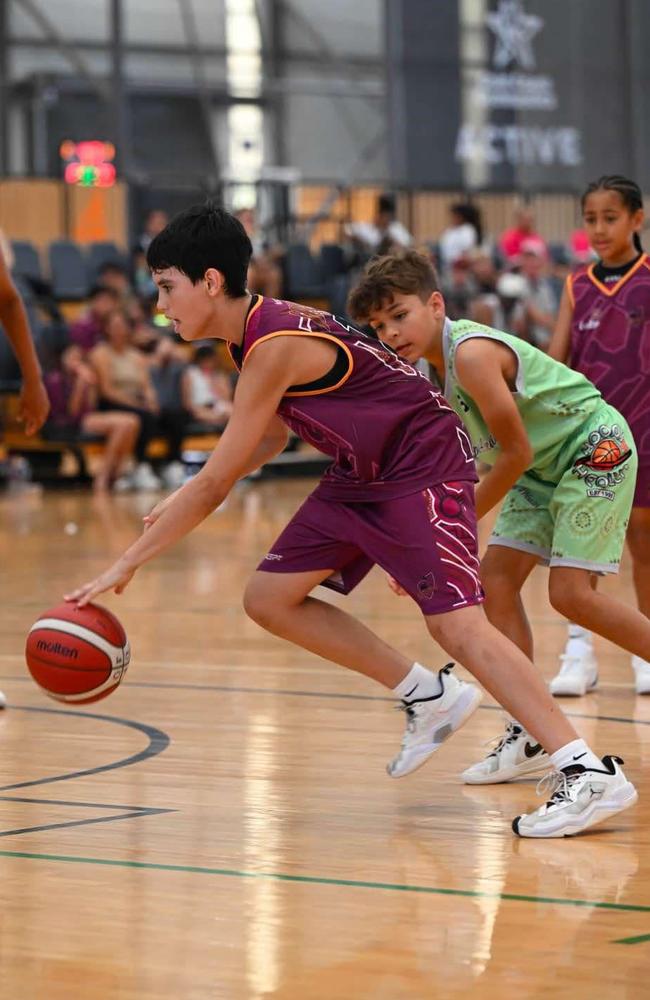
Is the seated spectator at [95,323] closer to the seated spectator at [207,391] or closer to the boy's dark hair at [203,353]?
the seated spectator at [207,391]

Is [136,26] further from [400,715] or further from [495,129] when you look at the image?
[400,715]

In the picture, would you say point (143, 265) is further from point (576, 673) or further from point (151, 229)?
point (576, 673)

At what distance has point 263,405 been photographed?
3.93 meters

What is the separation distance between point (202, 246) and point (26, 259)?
1317 cm

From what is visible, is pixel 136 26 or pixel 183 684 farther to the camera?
pixel 136 26

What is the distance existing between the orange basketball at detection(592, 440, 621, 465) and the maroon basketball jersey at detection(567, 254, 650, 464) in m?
1.15

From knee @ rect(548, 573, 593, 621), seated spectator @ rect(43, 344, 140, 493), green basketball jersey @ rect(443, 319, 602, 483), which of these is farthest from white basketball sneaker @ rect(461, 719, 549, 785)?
seated spectator @ rect(43, 344, 140, 493)

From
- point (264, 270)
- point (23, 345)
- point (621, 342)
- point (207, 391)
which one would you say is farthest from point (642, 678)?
A: point (264, 270)

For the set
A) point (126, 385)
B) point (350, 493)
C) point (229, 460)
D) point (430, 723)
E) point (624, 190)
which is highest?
point (624, 190)

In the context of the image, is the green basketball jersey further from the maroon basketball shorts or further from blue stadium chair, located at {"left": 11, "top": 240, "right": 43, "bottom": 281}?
blue stadium chair, located at {"left": 11, "top": 240, "right": 43, "bottom": 281}

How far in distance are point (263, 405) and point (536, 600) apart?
14.5 feet

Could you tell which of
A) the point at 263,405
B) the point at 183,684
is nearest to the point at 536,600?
the point at 183,684

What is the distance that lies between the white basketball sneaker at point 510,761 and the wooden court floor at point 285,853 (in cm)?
6

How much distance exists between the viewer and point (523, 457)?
4379 millimetres
